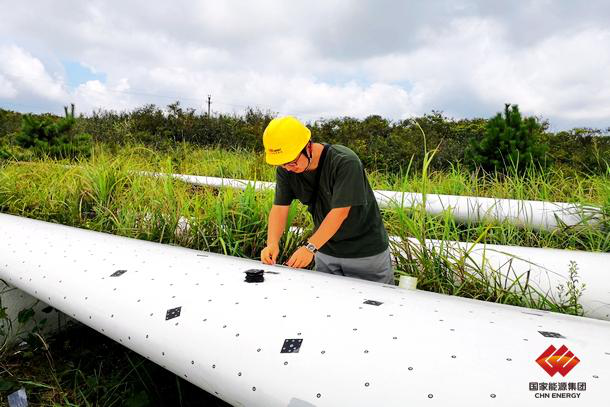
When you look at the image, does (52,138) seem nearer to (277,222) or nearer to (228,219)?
(228,219)

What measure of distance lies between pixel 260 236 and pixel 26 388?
152 centimetres

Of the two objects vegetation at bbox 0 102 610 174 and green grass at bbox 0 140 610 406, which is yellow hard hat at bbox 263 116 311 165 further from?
vegetation at bbox 0 102 610 174

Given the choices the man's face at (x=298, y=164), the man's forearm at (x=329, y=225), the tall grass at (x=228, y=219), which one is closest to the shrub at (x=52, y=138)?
the tall grass at (x=228, y=219)

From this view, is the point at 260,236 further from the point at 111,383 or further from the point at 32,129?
the point at 32,129

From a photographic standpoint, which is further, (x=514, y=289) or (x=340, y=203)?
(x=514, y=289)

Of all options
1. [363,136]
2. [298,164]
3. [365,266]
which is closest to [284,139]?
[298,164]

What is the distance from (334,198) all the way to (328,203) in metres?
0.24

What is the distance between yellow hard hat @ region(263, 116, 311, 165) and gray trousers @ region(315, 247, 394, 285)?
732 millimetres

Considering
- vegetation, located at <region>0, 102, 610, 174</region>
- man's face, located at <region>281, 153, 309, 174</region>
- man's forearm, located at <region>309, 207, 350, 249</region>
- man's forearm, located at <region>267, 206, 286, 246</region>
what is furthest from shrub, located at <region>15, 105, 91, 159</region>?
man's forearm, located at <region>309, 207, 350, 249</region>

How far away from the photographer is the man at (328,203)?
6.20 feet

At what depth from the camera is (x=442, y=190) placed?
4.59 metres

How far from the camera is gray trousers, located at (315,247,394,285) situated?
2.28m

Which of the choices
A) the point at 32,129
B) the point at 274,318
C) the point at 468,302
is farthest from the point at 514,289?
the point at 32,129

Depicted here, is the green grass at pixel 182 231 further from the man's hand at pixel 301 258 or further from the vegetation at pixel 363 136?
the vegetation at pixel 363 136
